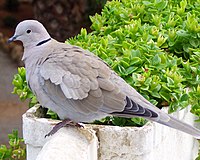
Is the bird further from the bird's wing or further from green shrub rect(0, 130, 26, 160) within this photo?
A: green shrub rect(0, 130, 26, 160)

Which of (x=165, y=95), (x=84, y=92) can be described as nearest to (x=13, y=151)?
(x=84, y=92)

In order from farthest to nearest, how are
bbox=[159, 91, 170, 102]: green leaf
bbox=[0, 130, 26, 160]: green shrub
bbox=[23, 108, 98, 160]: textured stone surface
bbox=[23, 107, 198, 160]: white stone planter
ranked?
1. bbox=[0, 130, 26, 160]: green shrub
2. bbox=[159, 91, 170, 102]: green leaf
3. bbox=[23, 107, 198, 160]: white stone planter
4. bbox=[23, 108, 98, 160]: textured stone surface

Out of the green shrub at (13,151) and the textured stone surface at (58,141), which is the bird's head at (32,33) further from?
the green shrub at (13,151)

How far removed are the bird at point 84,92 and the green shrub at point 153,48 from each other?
228 millimetres

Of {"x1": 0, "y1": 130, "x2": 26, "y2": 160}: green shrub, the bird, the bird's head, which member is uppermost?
the bird's head

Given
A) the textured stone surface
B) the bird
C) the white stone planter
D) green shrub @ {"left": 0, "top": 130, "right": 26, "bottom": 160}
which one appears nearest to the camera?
the textured stone surface

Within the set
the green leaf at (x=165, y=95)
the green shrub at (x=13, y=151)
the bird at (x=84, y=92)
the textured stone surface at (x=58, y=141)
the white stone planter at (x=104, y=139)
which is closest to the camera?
the textured stone surface at (x=58, y=141)

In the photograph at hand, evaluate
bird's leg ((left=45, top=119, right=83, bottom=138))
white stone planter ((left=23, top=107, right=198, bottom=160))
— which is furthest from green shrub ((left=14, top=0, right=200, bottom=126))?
bird's leg ((left=45, top=119, right=83, bottom=138))

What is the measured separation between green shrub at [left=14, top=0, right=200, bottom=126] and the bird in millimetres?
228

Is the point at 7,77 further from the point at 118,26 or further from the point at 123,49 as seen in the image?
the point at 123,49

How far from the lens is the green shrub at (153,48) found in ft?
11.6

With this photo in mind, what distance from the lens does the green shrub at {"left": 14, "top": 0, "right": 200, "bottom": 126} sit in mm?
3541

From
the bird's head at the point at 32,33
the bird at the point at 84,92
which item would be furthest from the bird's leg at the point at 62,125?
the bird's head at the point at 32,33

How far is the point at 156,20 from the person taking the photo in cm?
449
